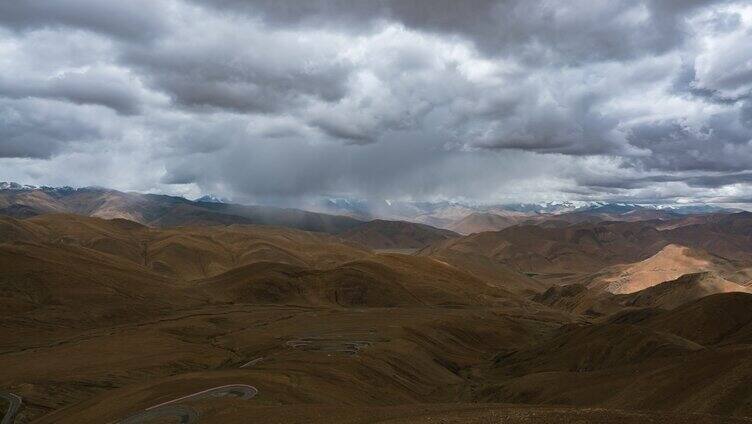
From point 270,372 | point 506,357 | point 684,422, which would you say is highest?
point 684,422

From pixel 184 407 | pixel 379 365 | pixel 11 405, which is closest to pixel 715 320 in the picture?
pixel 379 365

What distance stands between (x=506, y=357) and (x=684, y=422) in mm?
106571

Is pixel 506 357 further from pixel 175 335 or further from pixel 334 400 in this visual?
pixel 175 335

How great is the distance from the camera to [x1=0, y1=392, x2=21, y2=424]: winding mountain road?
309 feet

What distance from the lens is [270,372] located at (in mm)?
96312

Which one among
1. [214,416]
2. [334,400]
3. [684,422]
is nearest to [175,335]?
[334,400]

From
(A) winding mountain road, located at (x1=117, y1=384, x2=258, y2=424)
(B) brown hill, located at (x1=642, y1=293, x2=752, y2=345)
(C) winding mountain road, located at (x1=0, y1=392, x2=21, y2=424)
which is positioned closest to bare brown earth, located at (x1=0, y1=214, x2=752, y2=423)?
(B) brown hill, located at (x1=642, y1=293, x2=752, y2=345)

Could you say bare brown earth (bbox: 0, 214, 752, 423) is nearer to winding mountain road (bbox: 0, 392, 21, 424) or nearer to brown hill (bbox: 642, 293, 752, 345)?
brown hill (bbox: 642, 293, 752, 345)

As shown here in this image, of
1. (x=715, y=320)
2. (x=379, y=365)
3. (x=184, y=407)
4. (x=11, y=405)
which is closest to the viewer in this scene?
(x=184, y=407)

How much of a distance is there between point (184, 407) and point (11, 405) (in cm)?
4730

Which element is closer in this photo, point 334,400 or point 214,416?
point 214,416

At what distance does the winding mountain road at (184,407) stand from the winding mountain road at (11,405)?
34518 mm

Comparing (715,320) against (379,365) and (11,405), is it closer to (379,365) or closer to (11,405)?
(379,365)

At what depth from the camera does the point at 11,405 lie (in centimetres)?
10044
